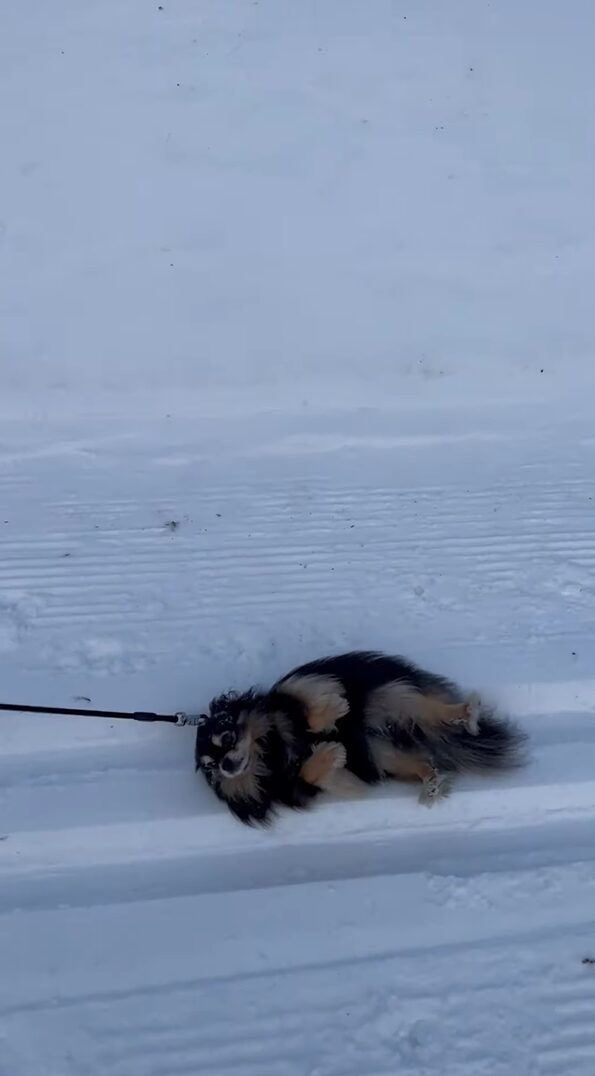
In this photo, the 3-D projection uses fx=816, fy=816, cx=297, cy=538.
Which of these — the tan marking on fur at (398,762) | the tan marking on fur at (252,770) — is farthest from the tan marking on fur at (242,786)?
the tan marking on fur at (398,762)

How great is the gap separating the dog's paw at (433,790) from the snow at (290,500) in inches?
2.2

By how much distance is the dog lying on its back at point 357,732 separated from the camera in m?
2.64

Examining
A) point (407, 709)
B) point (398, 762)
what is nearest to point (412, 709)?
point (407, 709)

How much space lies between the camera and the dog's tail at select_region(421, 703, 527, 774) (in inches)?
106

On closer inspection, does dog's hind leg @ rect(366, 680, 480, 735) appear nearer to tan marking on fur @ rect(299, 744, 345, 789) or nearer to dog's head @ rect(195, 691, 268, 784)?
tan marking on fur @ rect(299, 744, 345, 789)

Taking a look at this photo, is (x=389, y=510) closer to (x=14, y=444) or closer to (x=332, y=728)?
(x=332, y=728)

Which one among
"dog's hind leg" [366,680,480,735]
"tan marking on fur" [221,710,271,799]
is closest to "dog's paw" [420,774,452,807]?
"dog's hind leg" [366,680,480,735]

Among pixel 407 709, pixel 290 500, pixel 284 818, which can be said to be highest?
pixel 290 500

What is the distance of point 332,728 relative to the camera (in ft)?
8.92

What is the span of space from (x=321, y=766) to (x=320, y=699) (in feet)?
0.70

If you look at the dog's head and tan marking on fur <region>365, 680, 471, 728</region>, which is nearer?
the dog's head

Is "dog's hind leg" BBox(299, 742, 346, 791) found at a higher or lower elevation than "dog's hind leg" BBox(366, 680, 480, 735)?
lower

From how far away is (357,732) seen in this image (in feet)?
9.01

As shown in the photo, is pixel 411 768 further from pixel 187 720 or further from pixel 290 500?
pixel 290 500
